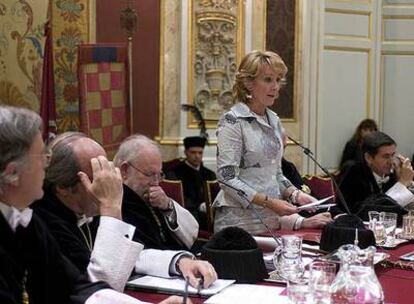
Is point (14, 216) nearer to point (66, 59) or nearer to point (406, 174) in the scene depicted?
point (406, 174)

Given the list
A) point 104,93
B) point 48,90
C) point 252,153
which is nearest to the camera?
point 252,153

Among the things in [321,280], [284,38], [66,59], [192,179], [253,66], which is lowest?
[192,179]

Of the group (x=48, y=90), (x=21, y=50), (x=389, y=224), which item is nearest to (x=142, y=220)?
(x=389, y=224)

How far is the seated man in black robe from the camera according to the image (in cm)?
603

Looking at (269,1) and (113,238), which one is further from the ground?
(269,1)

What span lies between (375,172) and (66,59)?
2.51m

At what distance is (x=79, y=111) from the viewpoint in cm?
517

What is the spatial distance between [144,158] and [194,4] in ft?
12.6

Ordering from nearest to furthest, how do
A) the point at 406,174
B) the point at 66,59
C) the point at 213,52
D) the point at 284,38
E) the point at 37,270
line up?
the point at 37,270, the point at 406,174, the point at 66,59, the point at 213,52, the point at 284,38

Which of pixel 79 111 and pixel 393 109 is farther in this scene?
pixel 393 109

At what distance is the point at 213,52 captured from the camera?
254 inches

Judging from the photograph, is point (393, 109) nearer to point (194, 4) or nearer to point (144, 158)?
point (194, 4)

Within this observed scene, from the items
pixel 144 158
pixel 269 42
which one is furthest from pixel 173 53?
pixel 144 158

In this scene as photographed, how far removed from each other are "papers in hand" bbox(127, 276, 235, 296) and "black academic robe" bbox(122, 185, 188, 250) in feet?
0.96
